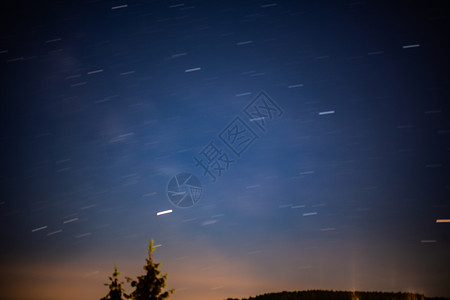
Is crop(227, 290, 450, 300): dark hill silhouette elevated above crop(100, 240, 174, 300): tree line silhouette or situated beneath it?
situated beneath

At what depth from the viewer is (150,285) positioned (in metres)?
16.6

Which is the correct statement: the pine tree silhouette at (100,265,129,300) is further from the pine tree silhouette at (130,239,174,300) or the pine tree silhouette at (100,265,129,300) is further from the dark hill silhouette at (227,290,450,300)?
the dark hill silhouette at (227,290,450,300)

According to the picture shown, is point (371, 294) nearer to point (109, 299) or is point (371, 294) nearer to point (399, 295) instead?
point (399, 295)

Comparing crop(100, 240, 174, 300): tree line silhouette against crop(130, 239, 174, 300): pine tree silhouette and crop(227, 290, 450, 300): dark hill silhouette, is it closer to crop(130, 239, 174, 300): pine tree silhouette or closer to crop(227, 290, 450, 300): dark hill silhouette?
crop(130, 239, 174, 300): pine tree silhouette

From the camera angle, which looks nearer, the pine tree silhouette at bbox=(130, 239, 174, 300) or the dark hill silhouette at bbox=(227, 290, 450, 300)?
the pine tree silhouette at bbox=(130, 239, 174, 300)

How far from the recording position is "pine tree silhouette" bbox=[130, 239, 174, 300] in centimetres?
1655

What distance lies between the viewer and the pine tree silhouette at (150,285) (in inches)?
651

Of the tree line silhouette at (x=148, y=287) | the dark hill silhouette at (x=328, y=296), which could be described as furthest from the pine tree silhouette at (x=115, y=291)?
the dark hill silhouette at (x=328, y=296)

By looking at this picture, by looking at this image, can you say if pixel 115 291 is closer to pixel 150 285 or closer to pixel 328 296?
pixel 150 285

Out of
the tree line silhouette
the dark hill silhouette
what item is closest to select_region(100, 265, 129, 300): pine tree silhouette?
the tree line silhouette

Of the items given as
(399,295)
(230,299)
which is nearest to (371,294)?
(399,295)

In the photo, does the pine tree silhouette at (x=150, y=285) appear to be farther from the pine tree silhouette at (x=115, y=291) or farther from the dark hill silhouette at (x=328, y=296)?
the dark hill silhouette at (x=328, y=296)

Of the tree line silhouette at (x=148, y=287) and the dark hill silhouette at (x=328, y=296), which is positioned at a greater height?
the tree line silhouette at (x=148, y=287)

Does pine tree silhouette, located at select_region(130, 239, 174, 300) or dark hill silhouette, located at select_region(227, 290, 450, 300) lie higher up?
pine tree silhouette, located at select_region(130, 239, 174, 300)
